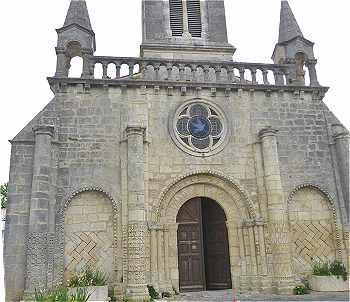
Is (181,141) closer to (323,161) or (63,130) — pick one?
(63,130)

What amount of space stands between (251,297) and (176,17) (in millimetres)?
11879

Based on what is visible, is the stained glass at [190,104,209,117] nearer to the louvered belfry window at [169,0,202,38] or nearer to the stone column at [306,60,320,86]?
the stone column at [306,60,320,86]

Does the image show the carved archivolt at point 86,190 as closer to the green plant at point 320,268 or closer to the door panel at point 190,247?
the door panel at point 190,247

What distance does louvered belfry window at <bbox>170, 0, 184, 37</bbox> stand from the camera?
51.7ft

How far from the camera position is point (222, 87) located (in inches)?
489

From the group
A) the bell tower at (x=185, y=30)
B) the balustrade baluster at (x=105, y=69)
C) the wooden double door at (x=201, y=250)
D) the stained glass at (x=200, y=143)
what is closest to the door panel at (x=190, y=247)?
the wooden double door at (x=201, y=250)

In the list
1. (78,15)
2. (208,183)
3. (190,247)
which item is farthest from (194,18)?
(190,247)

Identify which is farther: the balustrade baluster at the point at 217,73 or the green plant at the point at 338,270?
the balustrade baluster at the point at 217,73

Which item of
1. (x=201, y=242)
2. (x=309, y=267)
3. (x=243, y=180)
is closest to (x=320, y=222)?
(x=309, y=267)

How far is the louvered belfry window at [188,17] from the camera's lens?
1583 cm

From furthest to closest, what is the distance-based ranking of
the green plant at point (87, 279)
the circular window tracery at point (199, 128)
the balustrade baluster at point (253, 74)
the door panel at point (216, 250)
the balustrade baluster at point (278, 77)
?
the balustrade baluster at point (278, 77), the balustrade baluster at point (253, 74), the circular window tracery at point (199, 128), the door panel at point (216, 250), the green plant at point (87, 279)

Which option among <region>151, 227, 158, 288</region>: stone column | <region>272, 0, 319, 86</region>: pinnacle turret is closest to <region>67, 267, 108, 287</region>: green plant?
<region>151, 227, 158, 288</region>: stone column

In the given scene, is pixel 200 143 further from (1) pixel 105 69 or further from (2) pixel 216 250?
(1) pixel 105 69

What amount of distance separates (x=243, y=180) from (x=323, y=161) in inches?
119
